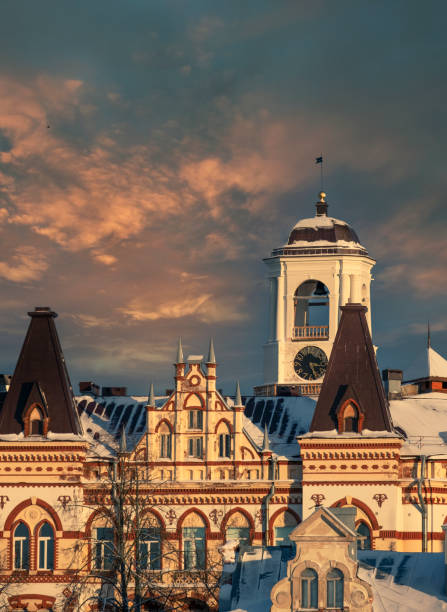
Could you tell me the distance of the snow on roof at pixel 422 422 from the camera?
8988 cm

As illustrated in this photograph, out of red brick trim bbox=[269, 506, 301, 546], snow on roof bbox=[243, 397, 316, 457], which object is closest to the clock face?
snow on roof bbox=[243, 397, 316, 457]

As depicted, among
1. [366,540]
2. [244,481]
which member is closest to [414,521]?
[366,540]

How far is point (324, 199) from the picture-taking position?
108438mm

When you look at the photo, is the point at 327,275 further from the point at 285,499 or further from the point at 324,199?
the point at 285,499

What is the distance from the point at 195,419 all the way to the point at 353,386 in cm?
915

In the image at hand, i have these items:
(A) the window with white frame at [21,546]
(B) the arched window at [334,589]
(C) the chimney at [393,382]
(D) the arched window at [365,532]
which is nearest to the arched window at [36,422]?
(A) the window with white frame at [21,546]

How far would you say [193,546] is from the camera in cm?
8781

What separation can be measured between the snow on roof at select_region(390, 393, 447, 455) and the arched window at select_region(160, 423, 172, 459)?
13126mm

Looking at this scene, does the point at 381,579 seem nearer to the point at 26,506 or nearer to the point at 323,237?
the point at 26,506

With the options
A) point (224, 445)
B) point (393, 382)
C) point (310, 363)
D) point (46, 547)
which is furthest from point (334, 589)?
point (310, 363)

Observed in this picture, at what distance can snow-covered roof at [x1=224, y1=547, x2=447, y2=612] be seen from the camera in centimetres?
6538

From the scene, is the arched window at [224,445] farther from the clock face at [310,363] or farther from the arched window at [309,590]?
the arched window at [309,590]

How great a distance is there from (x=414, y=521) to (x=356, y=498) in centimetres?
373

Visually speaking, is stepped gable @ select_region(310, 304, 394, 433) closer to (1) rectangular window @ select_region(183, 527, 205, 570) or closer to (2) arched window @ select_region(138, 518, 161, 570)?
(1) rectangular window @ select_region(183, 527, 205, 570)
